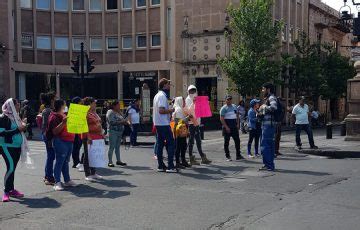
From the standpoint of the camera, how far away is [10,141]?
790 cm

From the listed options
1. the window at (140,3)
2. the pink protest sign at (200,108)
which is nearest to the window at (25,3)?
the window at (140,3)

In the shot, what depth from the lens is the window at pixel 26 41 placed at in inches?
1416

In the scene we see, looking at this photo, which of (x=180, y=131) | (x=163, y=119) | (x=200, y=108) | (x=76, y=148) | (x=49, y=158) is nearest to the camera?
(x=49, y=158)

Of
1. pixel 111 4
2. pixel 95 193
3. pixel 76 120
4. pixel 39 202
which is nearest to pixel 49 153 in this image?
pixel 76 120

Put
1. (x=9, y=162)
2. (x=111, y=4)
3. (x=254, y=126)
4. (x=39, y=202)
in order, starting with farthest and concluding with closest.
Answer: (x=111, y=4) → (x=254, y=126) → (x=9, y=162) → (x=39, y=202)

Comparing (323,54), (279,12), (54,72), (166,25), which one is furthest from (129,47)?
(323,54)

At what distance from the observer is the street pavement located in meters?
6.10

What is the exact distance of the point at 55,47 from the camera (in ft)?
123

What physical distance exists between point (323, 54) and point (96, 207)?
34196 millimetres

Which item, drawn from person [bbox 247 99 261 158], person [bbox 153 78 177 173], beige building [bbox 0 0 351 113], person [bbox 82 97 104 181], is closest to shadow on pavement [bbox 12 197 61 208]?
person [bbox 82 97 104 181]

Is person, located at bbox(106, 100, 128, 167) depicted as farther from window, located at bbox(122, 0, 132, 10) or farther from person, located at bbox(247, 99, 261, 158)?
window, located at bbox(122, 0, 132, 10)

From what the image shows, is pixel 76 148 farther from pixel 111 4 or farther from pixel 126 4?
pixel 111 4

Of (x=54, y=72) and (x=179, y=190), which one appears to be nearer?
(x=179, y=190)

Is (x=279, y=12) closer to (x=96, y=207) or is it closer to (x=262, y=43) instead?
(x=262, y=43)
